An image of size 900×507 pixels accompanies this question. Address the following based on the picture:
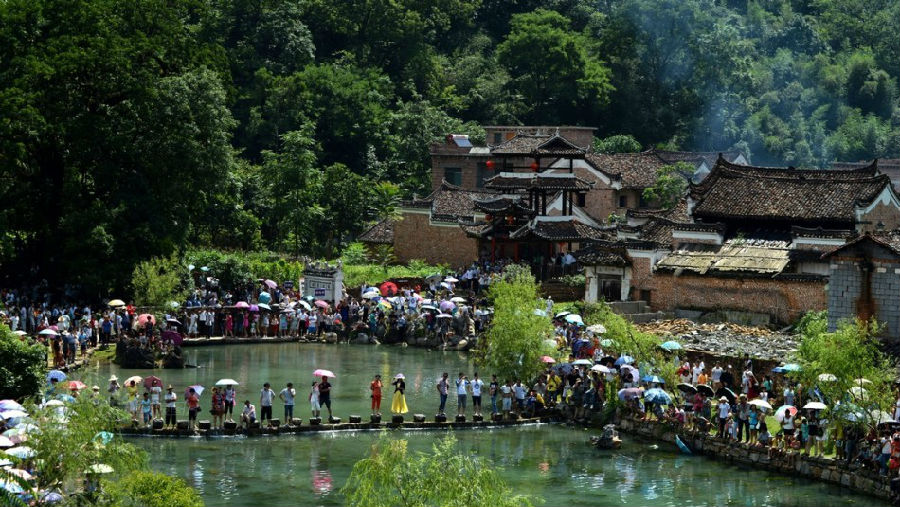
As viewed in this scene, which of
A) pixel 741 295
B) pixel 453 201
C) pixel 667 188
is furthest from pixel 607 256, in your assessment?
pixel 667 188

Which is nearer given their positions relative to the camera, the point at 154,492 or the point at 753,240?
the point at 154,492

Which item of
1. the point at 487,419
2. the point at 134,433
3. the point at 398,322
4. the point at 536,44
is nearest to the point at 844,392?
the point at 487,419

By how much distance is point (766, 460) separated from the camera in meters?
34.7

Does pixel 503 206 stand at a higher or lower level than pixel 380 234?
higher

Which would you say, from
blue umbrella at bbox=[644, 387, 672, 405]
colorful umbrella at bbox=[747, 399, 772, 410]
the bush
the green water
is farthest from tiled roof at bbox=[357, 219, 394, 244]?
the bush

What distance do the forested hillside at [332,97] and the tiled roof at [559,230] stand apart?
11785 millimetres

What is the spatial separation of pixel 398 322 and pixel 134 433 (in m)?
19.3

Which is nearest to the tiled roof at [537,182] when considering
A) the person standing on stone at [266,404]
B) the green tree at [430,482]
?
the person standing on stone at [266,404]

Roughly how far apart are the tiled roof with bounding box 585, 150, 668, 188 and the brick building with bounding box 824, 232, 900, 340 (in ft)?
94.4

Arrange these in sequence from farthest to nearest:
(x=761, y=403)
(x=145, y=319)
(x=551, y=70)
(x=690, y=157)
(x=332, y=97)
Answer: (x=551, y=70)
(x=332, y=97)
(x=690, y=157)
(x=145, y=319)
(x=761, y=403)

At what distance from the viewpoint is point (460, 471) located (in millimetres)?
22531

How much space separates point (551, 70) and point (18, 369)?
2487 inches

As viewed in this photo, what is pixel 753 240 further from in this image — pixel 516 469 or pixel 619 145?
pixel 619 145

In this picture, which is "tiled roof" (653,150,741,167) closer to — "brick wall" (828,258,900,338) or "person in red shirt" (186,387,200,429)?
"brick wall" (828,258,900,338)
